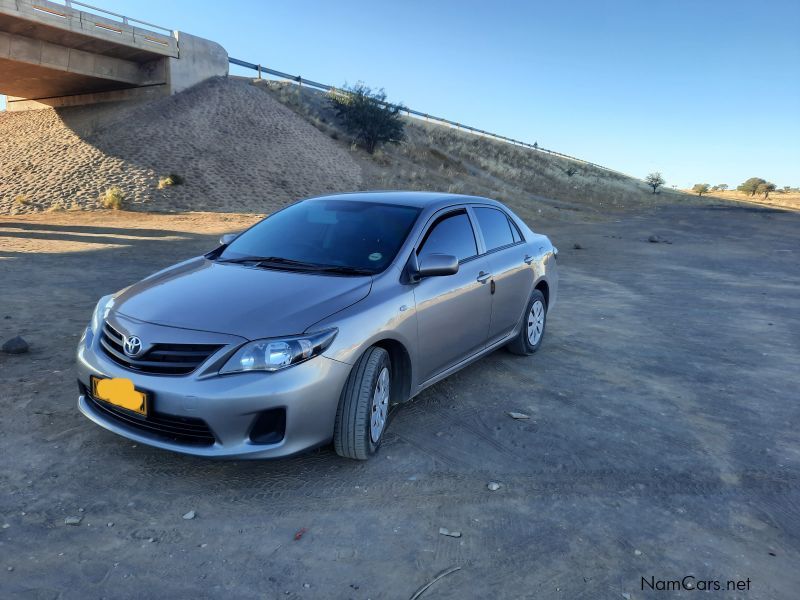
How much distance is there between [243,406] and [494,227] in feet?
10.2

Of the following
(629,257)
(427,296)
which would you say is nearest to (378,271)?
(427,296)

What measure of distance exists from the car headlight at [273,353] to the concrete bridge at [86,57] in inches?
999

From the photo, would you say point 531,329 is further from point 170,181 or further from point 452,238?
point 170,181

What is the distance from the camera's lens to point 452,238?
469 cm

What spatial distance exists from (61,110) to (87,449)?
33.8m

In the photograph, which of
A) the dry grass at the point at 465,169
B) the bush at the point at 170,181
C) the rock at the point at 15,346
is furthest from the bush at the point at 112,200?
the rock at the point at 15,346

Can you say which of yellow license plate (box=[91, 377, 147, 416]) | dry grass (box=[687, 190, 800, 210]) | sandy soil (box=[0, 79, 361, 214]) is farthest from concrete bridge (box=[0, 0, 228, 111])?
dry grass (box=[687, 190, 800, 210])

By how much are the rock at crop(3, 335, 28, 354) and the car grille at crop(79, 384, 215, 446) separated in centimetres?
261

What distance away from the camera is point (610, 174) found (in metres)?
78.2

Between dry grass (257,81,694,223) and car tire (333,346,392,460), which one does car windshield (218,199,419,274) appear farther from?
dry grass (257,81,694,223)

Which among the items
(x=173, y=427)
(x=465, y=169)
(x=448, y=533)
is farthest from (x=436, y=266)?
(x=465, y=169)

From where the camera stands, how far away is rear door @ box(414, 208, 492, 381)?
4102 mm

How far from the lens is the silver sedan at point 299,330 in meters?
3.14

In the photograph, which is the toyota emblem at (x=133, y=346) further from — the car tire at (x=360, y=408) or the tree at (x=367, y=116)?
the tree at (x=367, y=116)
